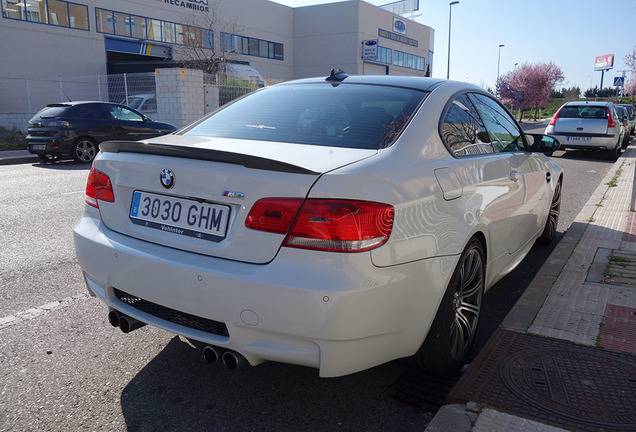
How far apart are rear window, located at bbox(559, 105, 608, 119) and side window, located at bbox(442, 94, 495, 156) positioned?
13554 millimetres

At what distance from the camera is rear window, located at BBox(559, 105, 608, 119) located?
15141mm

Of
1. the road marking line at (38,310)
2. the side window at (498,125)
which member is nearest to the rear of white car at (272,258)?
the road marking line at (38,310)

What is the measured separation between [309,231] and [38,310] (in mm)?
2497

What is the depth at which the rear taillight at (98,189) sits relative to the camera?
109 inches

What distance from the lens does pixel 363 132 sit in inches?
109

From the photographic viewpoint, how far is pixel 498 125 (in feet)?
12.9

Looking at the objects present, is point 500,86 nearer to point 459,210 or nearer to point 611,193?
point 611,193

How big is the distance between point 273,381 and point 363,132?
141 centimetres

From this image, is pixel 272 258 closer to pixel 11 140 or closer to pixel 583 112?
pixel 583 112

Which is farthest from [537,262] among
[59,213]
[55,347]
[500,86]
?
[500,86]

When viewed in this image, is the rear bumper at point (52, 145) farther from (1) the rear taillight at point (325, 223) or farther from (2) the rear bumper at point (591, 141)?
(2) the rear bumper at point (591, 141)

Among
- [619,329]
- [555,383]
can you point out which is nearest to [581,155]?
[619,329]

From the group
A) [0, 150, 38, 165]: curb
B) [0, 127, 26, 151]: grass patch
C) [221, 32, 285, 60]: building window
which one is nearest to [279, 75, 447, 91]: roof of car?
[0, 150, 38, 165]: curb

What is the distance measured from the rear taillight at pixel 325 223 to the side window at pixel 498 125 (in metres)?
1.82
